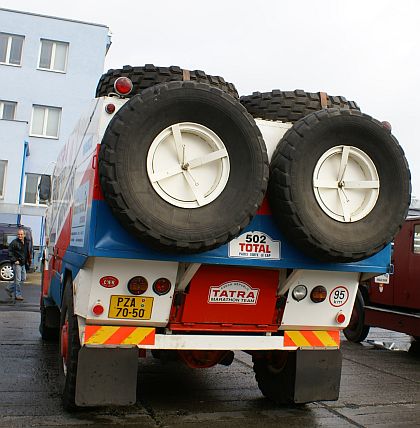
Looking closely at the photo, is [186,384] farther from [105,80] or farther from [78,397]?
[105,80]

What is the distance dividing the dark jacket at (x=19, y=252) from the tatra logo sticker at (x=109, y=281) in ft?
33.5

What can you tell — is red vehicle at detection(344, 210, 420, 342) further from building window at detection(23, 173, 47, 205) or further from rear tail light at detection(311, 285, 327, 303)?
building window at detection(23, 173, 47, 205)

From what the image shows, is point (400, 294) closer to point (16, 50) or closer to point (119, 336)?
point (119, 336)

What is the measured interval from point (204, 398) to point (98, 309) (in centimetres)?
172

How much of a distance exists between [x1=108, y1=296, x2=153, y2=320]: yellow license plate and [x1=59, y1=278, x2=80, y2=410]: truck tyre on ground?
459 millimetres

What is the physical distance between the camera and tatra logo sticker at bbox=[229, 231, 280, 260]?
4332 mm

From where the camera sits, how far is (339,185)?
4.41 metres

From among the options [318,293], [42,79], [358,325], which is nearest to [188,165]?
[318,293]

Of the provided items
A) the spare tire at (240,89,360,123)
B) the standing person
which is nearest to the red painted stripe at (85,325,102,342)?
the spare tire at (240,89,360,123)

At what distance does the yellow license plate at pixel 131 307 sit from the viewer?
430 centimetres

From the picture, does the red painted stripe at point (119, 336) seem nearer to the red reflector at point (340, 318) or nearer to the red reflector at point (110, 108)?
the red reflector at point (110, 108)

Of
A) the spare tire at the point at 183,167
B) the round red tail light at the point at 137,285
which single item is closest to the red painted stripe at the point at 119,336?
the round red tail light at the point at 137,285

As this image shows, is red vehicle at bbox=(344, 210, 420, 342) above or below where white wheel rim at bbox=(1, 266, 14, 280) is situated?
above

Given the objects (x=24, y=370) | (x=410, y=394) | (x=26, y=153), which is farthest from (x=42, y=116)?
(x=410, y=394)
